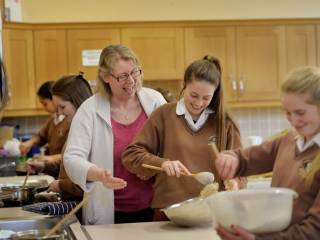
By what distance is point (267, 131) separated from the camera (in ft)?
18.9

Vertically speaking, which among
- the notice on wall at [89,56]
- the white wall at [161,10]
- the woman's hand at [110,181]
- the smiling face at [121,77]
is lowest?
the woman's hand at [110,181]

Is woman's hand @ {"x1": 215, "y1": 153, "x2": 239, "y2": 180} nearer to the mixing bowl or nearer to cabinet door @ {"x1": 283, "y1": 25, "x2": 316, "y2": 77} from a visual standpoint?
the mixing bowl

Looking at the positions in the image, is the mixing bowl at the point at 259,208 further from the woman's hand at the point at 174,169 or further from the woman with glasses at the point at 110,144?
the woman with glasses at the point at 110,144

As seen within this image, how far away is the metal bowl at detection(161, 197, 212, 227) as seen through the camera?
205 cm

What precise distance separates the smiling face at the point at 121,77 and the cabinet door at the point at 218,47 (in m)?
2.87

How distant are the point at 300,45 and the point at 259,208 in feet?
13.7

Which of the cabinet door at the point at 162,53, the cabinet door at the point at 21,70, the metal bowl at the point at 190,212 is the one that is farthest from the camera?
the cabinet door at the point at 162,53

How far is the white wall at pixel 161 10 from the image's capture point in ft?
17.5

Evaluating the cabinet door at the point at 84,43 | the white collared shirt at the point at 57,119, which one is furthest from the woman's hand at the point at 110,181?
the cabinet door at the point at 84,43

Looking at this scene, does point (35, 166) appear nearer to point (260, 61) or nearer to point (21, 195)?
point (21, 195)

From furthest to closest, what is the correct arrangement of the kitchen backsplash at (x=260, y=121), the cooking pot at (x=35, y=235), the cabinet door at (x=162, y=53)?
the kitchen backsplash at (x=260, y=121) → the cabinet door at (x=162, y=53) → the cooking pot at (x=35, y=235)

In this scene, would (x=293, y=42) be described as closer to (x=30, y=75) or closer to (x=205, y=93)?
(x=30, y=75)

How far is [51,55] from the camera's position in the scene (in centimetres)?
513

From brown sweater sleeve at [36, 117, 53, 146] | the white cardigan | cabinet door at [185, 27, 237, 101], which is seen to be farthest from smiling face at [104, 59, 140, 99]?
cabinet door at [185, 27, 237, 101]
